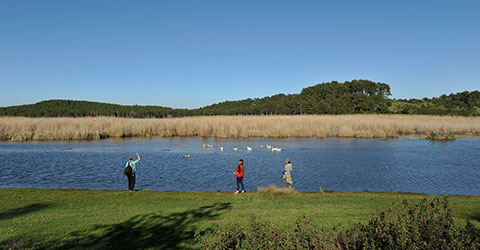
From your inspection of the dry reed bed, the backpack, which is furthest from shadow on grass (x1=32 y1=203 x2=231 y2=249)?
the dry reed bed

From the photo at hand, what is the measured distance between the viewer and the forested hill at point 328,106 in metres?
77.7

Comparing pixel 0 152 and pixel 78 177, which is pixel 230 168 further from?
pixel 0 152

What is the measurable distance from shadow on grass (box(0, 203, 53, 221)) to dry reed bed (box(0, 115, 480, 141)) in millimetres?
29516

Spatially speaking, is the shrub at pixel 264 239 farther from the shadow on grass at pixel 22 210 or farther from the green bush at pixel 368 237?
the shadow on grass at pixel 22 210

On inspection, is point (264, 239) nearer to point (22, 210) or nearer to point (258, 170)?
point (22, 210)

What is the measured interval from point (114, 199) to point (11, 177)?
9021 mm

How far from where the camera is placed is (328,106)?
77625mm

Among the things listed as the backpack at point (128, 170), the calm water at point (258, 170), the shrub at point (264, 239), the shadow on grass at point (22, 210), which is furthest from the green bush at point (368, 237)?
the calm water at point (258, 170)

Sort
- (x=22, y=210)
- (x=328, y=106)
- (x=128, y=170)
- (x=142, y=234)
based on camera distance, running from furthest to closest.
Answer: (x=328, y=106) → (x=128, y=170) → (x=22, y=210) → (x=142, y=234)

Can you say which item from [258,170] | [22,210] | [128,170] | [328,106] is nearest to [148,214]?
[22,210]

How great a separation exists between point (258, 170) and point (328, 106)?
61968 millimetres

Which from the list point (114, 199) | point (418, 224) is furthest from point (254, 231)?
point (114, 199)

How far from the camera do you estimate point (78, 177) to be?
17.2 meters

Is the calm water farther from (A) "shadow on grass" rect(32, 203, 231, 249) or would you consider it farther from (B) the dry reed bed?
(B) the dry reed bed
